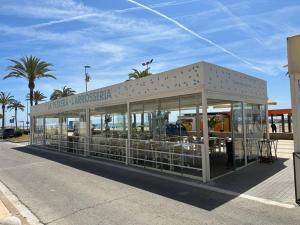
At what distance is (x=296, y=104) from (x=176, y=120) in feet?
22.1

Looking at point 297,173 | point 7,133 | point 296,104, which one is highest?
point 296,104

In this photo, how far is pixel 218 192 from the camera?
862 centimetres

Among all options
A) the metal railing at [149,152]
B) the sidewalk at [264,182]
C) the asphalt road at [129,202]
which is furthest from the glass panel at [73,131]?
the sidewalk at [264,182]

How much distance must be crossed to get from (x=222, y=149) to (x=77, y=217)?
10.6m

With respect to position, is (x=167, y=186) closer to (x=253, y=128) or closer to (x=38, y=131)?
(x=253, y=128)

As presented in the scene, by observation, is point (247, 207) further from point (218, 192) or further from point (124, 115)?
point (124, 115)

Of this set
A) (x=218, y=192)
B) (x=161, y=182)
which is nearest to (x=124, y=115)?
(x=161, y=182)

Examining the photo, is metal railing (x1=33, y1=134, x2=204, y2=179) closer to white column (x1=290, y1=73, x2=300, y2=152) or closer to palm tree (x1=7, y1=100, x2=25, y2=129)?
white column (x1=290, y1=73, x2=300, y2=152)

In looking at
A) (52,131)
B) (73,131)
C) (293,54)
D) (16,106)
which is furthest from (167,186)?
(16,106)

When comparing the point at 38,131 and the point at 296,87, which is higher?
the point at 296,87

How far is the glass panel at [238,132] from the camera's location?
1259 centimetres

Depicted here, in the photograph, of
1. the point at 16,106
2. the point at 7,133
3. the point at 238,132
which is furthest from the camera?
the point at 16,106

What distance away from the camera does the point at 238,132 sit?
41.9ft

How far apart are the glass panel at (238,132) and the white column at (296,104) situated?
5.16 metres
